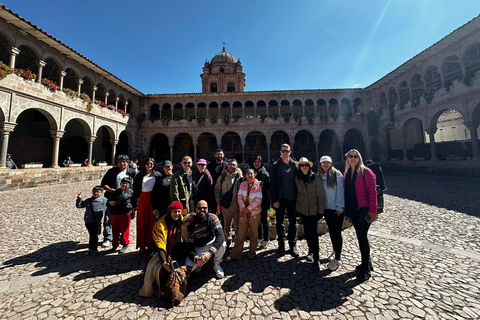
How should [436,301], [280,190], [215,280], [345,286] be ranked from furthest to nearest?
[280,190] → [215,280] → [345,286] → [436,301]

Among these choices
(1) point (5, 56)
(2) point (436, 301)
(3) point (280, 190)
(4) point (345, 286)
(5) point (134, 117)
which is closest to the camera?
(2) point (436, 301)

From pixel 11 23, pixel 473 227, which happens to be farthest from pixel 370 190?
pixel 11 23

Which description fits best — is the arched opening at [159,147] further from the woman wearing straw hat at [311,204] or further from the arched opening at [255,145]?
the woman wearing straw hat at [311,204]

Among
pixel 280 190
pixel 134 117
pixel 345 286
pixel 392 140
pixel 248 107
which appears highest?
pixel 248 107

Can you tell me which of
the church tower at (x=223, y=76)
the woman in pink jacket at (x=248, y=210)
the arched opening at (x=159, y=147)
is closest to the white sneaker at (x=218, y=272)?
the woman in pink jacket at (x=248, y=210)

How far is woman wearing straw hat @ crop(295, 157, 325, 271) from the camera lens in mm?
3412

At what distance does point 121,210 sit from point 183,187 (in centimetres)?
143

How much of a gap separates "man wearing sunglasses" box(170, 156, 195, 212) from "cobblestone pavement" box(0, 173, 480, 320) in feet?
4.39

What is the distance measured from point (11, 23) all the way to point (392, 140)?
109 feet

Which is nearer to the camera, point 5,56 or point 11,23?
point 11,23

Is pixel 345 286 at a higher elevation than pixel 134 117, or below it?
below

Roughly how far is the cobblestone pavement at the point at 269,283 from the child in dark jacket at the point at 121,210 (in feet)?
1.09

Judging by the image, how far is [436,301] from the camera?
8.38 ft

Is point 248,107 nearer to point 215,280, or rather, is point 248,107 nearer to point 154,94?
point 154,94
